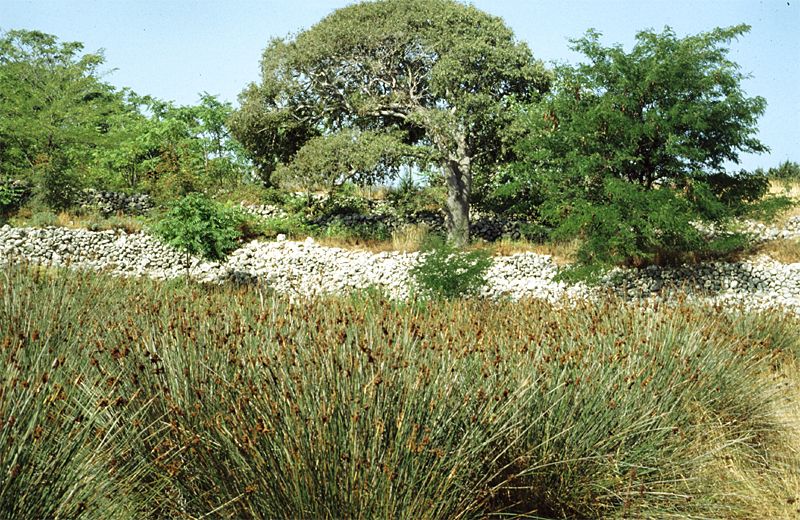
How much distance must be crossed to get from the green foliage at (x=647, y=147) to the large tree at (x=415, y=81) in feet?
13.0

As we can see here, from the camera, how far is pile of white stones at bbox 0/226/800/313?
13555 mm

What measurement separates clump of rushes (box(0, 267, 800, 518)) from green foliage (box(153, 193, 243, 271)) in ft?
28.3

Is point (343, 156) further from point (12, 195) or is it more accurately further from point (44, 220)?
point (12, 195)

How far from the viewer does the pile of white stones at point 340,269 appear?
13.6 meters

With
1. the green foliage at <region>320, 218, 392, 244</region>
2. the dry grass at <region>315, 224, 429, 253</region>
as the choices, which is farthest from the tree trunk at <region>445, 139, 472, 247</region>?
the green foliage at <region>320, 218, 392, 244</region>

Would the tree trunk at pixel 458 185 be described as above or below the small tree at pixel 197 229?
above

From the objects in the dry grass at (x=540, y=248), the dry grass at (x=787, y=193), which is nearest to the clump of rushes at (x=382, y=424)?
the dry grass at (x=540, y=248)

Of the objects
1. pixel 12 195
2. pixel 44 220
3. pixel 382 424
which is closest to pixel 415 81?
pixel 44 220

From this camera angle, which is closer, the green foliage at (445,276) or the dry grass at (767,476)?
the dry grass at (767,476)

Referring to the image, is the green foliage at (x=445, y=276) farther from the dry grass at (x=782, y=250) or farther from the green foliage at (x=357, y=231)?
the dry grass at (x=782, y=250)

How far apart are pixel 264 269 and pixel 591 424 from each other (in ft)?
43.8

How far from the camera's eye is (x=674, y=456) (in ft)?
11.8

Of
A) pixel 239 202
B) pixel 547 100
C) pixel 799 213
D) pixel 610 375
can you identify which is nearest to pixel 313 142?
pixel 239 202

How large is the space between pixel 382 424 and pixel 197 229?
11.1 metres
